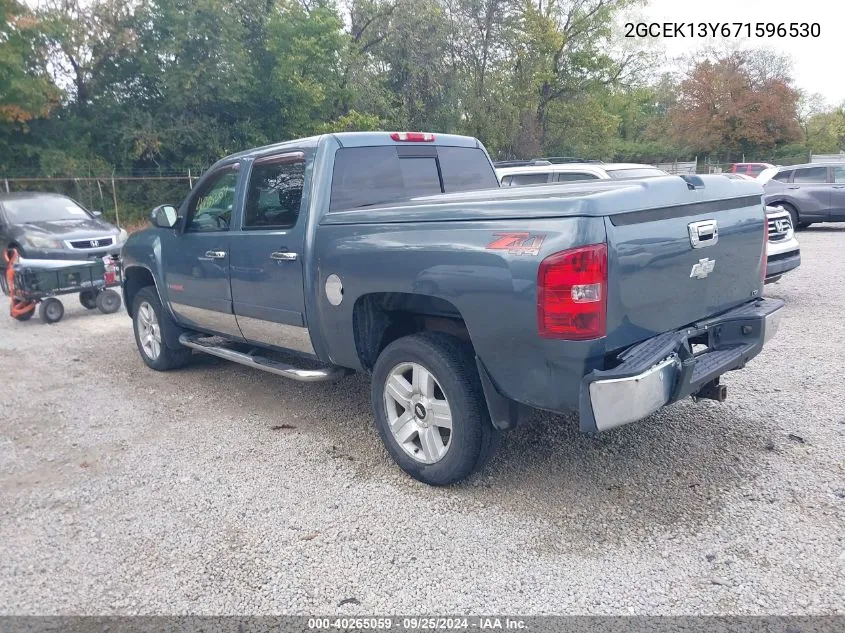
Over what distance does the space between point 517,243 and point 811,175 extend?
1595cm

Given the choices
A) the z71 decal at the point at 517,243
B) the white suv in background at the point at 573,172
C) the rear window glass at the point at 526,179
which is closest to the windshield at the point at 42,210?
the rear window glass at the point at 526,179

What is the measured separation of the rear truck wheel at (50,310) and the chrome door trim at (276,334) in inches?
210

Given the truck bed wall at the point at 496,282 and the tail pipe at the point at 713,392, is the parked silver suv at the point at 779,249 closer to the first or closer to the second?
the tail pipe at the point at 713,392

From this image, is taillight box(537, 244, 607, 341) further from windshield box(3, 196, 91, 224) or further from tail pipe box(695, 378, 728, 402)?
windshield box(3, 196, 91, 224)

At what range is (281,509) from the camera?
151 inches

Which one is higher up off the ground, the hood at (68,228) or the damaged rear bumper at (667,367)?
the hood at (68,228)

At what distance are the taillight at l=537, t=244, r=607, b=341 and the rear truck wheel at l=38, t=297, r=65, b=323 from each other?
8.17 metres

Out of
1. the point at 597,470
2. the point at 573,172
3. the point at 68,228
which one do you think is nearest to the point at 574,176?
the point at 573,172

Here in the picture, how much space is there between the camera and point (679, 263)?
3605 mm

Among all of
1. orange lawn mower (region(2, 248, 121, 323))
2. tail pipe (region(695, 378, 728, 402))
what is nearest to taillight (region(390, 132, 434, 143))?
tail pipe (region(695, 378, 728, 402))

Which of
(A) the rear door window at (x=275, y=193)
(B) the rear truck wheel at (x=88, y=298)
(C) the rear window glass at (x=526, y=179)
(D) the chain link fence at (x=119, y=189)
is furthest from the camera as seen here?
(D) the chain link fence at (x=119, y=189)

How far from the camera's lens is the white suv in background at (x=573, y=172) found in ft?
32.0

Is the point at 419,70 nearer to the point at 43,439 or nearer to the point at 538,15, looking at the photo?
the point at 538,15

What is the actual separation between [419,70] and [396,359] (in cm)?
2690
